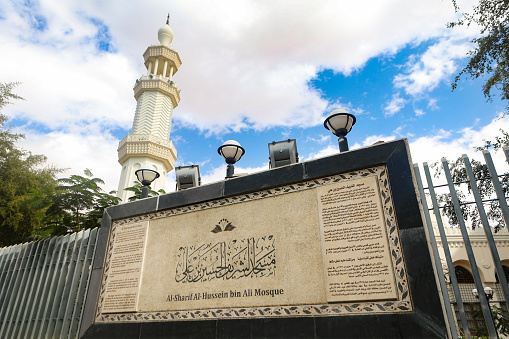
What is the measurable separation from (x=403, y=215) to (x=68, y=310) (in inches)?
240

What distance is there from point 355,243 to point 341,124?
1.78m

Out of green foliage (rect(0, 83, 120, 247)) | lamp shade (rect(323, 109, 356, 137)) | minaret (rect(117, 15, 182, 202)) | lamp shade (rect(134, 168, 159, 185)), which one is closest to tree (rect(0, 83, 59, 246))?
green foliage (rect(0, 83, 120, 247))

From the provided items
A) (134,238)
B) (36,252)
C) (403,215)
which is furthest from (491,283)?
(36,252)

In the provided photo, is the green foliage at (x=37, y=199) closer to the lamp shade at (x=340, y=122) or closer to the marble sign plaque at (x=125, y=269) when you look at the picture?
the marble sign plaque at (x=125, y=269)

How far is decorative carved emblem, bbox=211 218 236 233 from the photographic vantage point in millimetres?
5156

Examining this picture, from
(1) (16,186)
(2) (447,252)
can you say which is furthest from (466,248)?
(1) (16,186)

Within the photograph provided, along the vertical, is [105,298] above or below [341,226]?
below

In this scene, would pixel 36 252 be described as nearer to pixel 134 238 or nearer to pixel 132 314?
pixel 134 238

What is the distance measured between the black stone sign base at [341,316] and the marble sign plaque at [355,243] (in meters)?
0.22

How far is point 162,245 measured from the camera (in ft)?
18.6

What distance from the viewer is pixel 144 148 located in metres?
22.0

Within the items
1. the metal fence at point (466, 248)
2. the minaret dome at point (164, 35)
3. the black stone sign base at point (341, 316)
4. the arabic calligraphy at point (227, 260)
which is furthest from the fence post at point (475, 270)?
the minaret dome at point (164, 35)

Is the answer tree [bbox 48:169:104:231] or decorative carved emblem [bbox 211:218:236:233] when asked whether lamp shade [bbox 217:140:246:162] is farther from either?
tree [bbox 48:169:104:231]

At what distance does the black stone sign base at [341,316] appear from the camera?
3.48 metres
